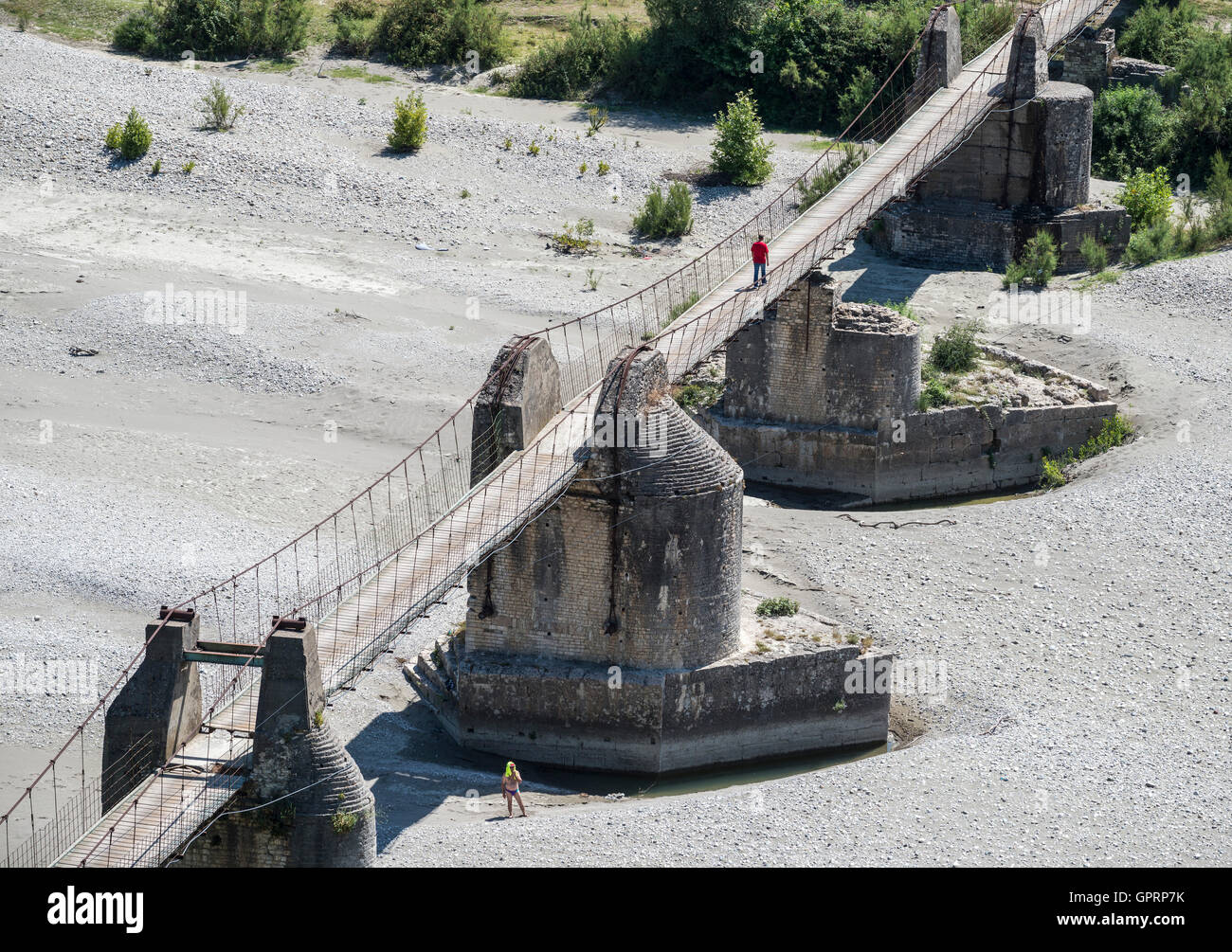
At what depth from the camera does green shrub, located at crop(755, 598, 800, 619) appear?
30.4 m

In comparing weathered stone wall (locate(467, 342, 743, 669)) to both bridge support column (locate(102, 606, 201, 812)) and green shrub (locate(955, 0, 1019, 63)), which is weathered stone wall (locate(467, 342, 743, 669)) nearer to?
bridge support column (locate(102, 606, 201, 812))

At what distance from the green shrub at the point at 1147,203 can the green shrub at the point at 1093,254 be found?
173 centimetres

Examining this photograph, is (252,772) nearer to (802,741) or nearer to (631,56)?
(802,741)

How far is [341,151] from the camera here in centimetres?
4938

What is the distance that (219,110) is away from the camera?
1939 inches

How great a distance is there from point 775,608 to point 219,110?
24.4 m

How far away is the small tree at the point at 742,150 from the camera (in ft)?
160

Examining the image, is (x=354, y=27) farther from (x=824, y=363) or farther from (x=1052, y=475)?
(x=1052, y=475)

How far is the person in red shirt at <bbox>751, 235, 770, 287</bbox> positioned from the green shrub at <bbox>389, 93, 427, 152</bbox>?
16180mm

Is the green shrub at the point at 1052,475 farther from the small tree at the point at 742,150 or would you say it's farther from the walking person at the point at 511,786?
the walking person at the point at 511,786

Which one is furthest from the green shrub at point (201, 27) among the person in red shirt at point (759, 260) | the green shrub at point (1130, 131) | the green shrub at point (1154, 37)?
the person in red shirt at point (759, 260)

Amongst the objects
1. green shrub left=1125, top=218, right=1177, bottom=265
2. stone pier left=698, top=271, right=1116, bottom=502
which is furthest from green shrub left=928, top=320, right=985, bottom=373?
green shrub left=1125, top=218, right=1177, bottom=265

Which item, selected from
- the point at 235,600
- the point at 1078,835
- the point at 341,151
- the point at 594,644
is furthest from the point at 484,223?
the point at 1078,835
